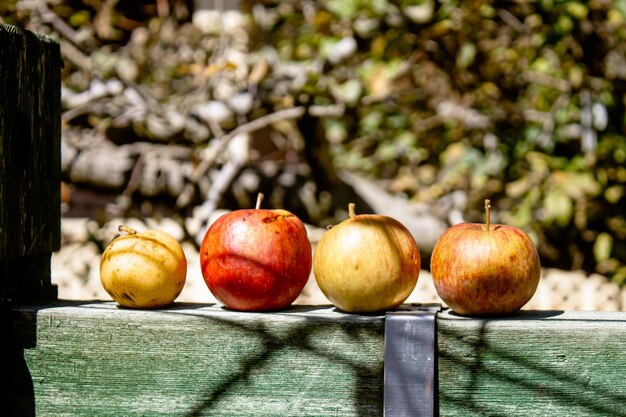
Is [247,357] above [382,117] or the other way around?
the other way around

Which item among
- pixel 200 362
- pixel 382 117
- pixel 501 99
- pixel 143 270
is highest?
pixel 501 99

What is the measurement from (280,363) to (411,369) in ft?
0.78

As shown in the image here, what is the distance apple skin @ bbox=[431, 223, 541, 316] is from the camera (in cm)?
139

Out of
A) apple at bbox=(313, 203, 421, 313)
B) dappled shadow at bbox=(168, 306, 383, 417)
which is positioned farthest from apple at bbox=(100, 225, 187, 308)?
apple at bbox=(313, 203, 421, 313)

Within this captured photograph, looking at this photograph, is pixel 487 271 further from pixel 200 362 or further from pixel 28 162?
pixel 28 162

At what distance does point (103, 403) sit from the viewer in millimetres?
1441

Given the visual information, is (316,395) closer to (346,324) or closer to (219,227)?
(346,324)

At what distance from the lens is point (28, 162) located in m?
1.57

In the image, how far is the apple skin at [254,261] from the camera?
4.80ft

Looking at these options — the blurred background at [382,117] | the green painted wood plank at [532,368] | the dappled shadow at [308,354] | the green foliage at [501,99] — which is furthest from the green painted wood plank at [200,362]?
the green foliage at [501,99]

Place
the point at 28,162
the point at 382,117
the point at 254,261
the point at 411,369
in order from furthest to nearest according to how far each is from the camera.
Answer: the point at 382,117 < the point at 28,162 < the point at 254,261 < the point at 411,369

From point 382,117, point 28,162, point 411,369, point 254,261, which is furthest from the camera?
point 382,117

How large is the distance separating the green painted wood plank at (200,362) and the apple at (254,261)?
0.05 m

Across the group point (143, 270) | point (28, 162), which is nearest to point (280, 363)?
point (143, 270)
